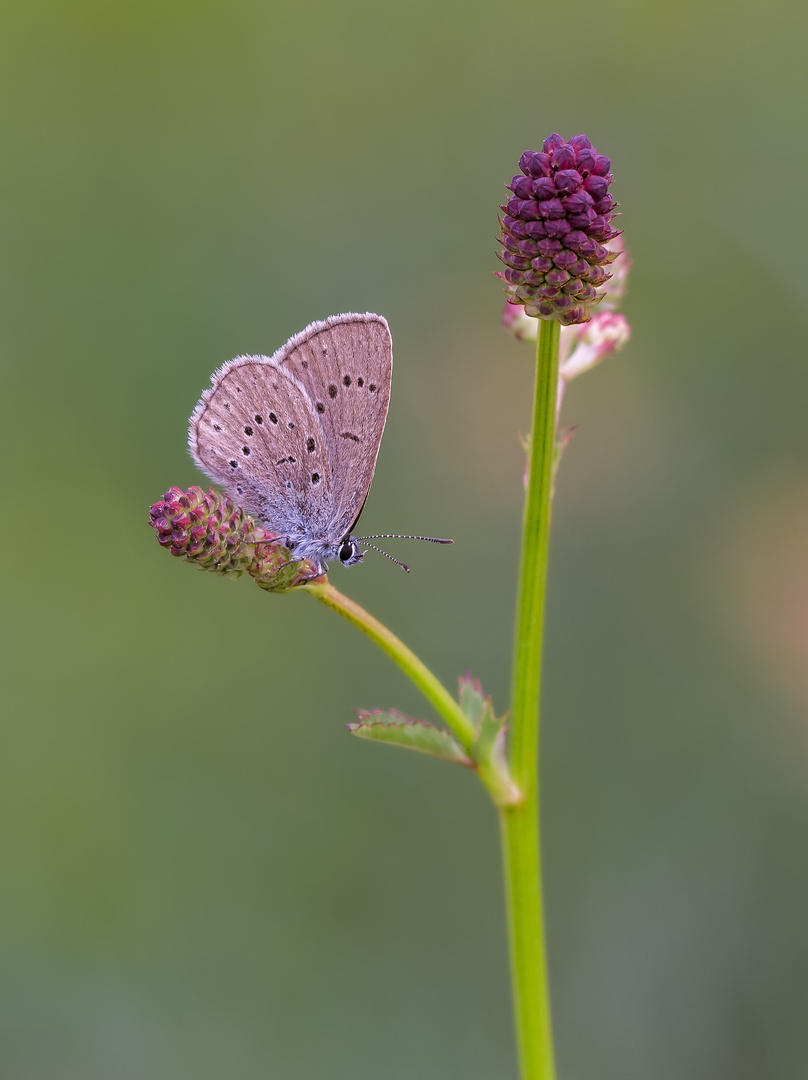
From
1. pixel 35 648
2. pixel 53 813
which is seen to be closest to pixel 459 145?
pixel 35 648

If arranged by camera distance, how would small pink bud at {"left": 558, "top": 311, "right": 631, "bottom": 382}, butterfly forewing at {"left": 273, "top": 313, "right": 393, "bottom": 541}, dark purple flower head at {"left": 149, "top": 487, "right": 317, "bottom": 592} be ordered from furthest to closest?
butterfly forewing at {"left": 273, "top": 313, "right": 393, "bottom": 541}, small pink bud at {"left": 558, "top": 311, "right": 631, "bottom": 382}, dark purple flower head at {"left": 149, "top": 487, "right": 317, "bottom": 592}

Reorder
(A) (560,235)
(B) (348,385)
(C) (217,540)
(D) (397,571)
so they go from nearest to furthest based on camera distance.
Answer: (A) (560,235) → (C) (217,540) → (B) (348,385) → (D) (397,571)

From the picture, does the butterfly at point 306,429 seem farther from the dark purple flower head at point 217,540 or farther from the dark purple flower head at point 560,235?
the dark purple flower head at point 560,235

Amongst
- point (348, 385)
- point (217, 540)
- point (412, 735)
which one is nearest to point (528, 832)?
point (412, 735)

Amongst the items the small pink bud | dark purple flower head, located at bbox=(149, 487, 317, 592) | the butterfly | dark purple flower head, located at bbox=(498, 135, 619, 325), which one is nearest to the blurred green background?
the butterfly

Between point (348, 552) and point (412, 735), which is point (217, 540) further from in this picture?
point (348, 552)

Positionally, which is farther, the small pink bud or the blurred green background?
the blurred green background

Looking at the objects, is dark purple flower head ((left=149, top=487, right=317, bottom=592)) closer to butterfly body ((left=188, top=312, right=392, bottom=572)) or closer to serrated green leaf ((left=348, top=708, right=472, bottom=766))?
serrated green leaf ((left=348, top=708, right=472, bottom=766))
